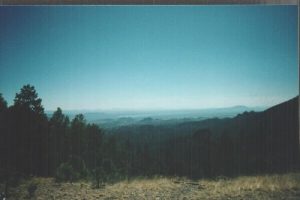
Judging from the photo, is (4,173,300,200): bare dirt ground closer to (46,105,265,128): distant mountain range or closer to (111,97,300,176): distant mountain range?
(111,97,300,176): distant mountain range

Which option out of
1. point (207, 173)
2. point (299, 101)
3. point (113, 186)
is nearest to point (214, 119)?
point (207, 173)

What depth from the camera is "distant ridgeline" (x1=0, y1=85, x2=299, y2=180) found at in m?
5.45

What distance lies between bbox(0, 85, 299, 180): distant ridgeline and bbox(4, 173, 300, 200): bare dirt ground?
0.11m

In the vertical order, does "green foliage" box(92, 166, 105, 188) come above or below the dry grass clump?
above

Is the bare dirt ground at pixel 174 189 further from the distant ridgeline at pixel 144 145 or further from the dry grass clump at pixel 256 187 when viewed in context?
the distant ridgeline at pixel 144 145

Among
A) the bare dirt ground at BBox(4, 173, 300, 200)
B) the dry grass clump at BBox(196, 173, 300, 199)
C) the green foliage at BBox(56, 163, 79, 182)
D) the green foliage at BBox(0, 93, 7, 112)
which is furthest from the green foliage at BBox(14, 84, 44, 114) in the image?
the dry grass clump at BBox(196, 173, 300, 199)

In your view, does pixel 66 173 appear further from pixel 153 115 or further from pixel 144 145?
pixel 153 115

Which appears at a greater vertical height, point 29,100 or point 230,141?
point 29,100

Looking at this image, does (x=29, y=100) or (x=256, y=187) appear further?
(x=256, y=187)

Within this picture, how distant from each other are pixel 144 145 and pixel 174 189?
2.20ft

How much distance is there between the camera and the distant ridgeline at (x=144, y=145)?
5.45 meters

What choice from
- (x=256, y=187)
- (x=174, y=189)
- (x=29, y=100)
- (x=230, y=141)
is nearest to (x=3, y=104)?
(x=29, y=100)

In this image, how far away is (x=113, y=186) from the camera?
218 inches

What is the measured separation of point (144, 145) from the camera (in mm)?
5520
